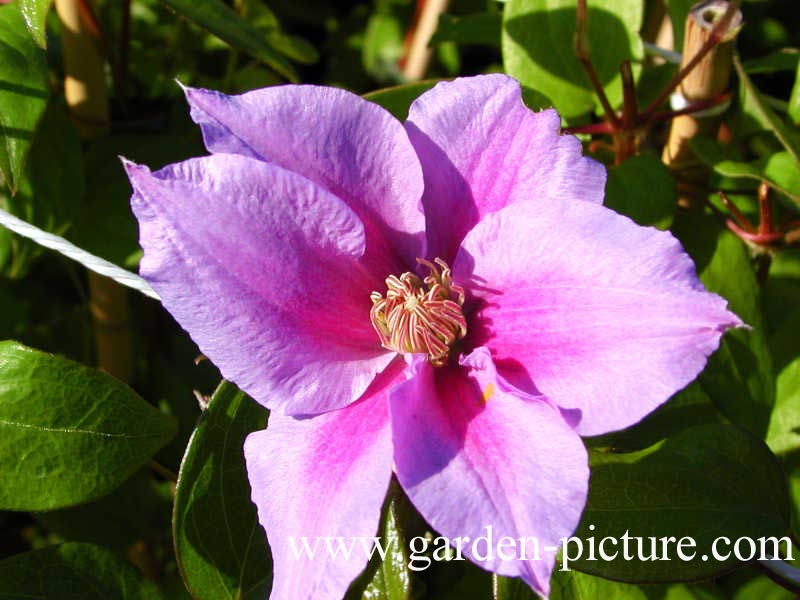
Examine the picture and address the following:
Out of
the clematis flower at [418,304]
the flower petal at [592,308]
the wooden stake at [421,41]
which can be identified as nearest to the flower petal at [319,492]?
the clematis flower at [418,304]

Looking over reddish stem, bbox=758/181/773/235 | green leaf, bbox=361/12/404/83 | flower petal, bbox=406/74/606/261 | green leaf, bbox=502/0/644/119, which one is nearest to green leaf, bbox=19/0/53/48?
flower petal, bbox=406/74/606/261

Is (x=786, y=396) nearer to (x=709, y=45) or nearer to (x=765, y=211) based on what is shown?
(x=765, y=211)

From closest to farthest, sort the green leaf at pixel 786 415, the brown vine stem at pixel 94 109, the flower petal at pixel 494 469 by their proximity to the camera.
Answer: the flower petal at pixel 494 469 → the green leaf at pixel 786 415 → the brown vine stem at pixel 94 109

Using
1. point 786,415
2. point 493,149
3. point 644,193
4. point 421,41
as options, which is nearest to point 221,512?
point 493,149

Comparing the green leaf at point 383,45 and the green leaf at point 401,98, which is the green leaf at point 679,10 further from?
the green leaf at point 383,45

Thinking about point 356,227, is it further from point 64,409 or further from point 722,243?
point 722,243

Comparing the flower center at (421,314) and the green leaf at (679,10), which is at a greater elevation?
the green leaf at (679,10)
